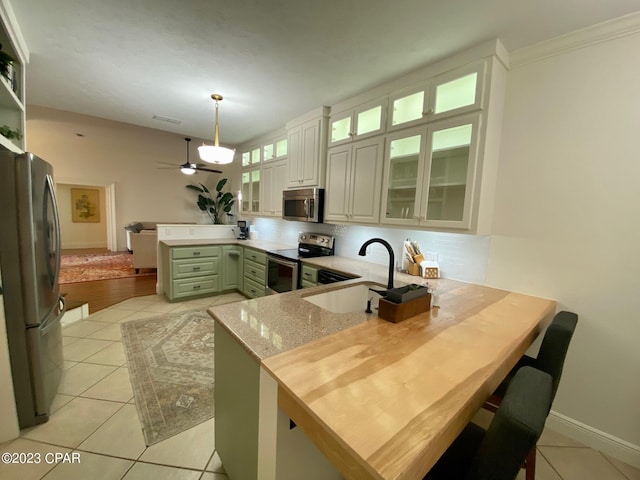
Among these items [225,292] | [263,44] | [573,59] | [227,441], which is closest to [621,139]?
[573,59]

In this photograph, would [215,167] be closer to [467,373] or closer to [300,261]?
[300,261]

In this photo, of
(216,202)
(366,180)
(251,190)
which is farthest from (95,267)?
(366,180)

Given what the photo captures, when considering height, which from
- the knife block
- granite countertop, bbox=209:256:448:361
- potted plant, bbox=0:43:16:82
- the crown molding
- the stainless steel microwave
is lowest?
granite countertop, bbox=209:256:448:361

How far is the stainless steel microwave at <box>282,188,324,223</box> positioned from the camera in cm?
294

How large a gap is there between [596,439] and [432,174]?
2.03m

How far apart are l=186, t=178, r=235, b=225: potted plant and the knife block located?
5017 millimetres

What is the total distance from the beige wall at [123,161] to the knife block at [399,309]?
185 inches

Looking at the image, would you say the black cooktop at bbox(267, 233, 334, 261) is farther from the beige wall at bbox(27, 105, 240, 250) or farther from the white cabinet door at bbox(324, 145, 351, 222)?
the beige wall at bbox(27, 105, 240, 250)

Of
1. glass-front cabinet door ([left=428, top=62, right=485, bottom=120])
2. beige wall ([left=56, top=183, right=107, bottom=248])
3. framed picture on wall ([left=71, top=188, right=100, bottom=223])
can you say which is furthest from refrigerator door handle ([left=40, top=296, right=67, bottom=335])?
framed picture on wall ([left=71, top=188, right=100, bottom=223])

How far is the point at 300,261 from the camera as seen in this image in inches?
114

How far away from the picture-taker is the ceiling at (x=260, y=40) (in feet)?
4.91

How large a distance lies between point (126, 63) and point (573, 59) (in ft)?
11.0

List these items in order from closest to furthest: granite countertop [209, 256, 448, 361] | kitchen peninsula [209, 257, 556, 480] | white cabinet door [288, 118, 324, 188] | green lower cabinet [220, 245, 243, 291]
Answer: kitchen peninsula [209, 257, 556, 480], granite countertop [209, 256, 448, 361], white cabinet door [288, 118, 324, 188], green lower cabinet [220, 245, 243, 291]

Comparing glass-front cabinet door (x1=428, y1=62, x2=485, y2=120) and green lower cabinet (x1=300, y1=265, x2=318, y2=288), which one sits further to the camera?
green lower cabinet (x1=300, y1=265, x2=318, y2=288)
